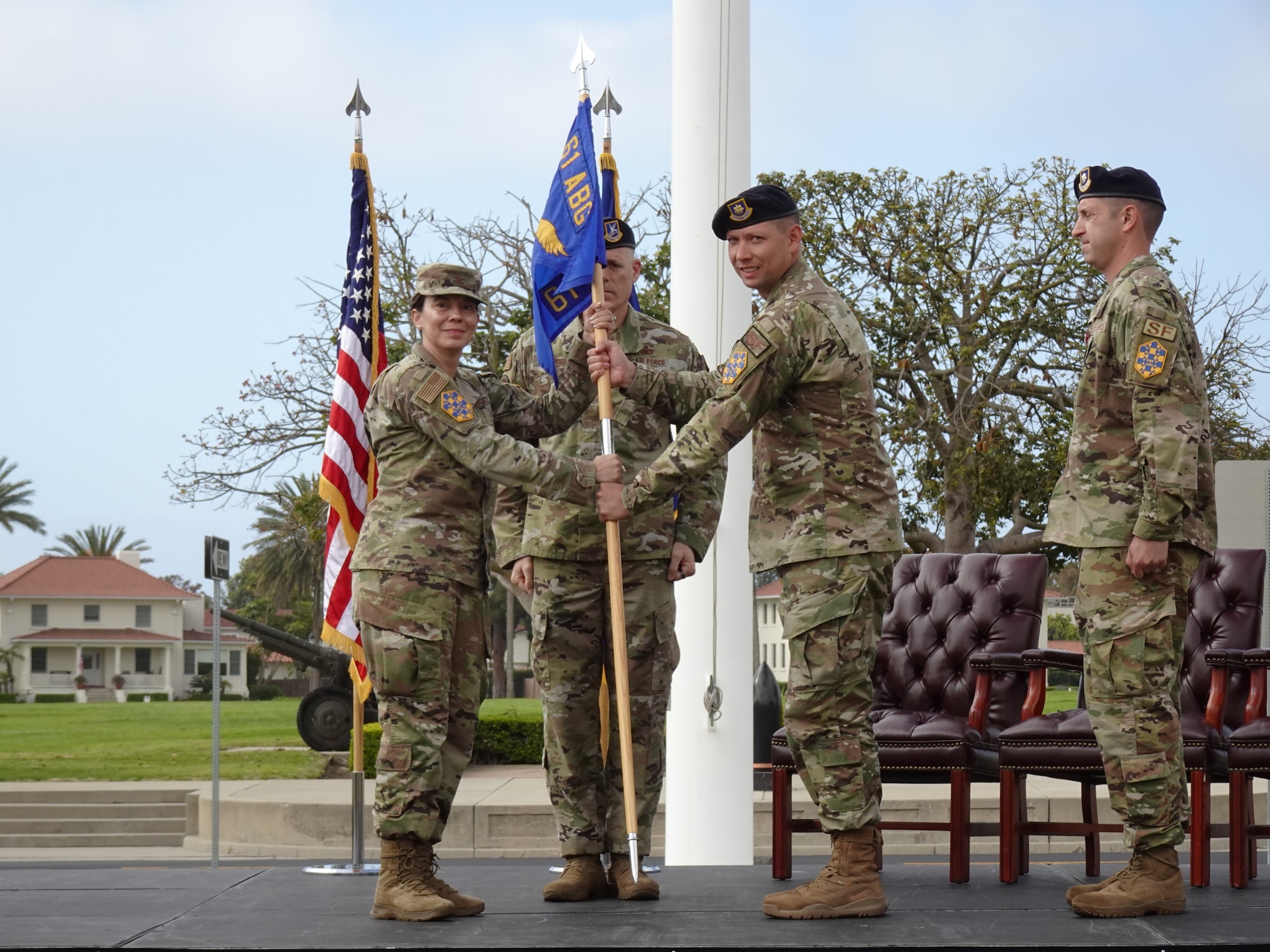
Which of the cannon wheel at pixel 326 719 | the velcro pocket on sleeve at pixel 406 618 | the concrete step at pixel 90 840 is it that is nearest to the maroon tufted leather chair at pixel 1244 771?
the velcro pocket on sleeve at pixel 406 618

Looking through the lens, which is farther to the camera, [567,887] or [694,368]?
[694,368]

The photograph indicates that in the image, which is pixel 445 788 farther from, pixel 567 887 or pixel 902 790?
pixel 902 790

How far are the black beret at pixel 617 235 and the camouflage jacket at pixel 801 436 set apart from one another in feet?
3.08

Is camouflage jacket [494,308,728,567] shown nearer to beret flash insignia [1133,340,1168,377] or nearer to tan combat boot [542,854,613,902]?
tan combat boot [542,854,613,902]

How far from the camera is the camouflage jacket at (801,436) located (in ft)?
14.5

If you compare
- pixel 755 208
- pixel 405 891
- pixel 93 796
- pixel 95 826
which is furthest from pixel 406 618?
pixel 93 796

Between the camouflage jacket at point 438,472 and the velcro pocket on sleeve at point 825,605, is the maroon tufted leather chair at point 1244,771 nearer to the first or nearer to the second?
the velcro pocket on sleeve at point 825,605

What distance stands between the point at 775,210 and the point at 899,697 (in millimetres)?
2643

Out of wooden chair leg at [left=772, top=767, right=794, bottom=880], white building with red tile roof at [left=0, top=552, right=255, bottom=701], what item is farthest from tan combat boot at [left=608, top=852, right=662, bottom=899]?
white building with red tile roof at [left=0, top=552, right=255, bottom=701]

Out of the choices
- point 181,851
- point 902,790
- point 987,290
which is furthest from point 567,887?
point 987,290

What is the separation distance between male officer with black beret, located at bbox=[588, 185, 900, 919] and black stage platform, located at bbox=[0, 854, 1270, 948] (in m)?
0.30

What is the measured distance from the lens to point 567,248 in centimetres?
516

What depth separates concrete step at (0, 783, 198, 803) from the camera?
16562mm

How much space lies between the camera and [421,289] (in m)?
4.59
